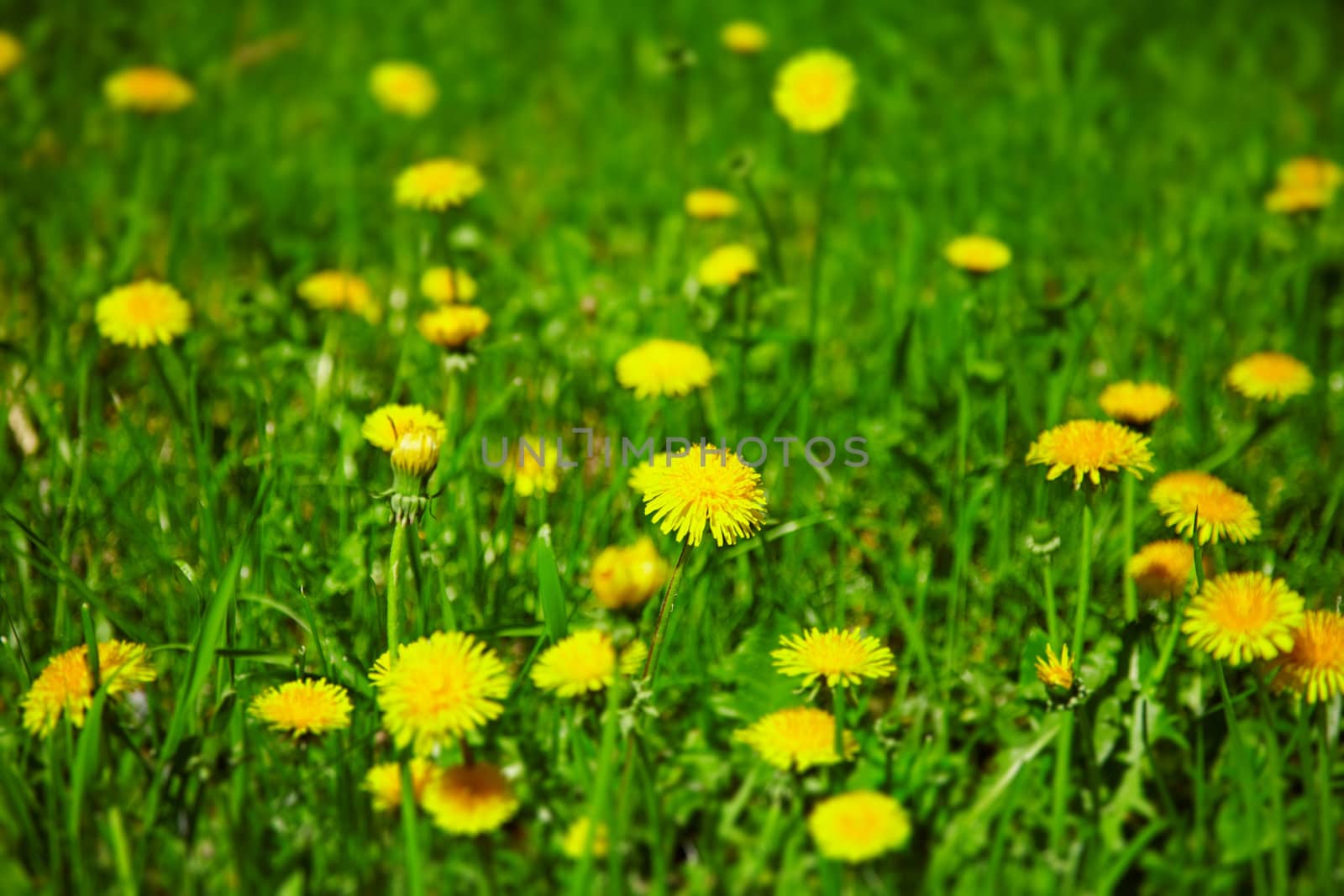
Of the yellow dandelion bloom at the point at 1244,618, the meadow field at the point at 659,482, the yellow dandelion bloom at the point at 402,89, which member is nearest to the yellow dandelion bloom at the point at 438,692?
the meadow field at the point at 659,482

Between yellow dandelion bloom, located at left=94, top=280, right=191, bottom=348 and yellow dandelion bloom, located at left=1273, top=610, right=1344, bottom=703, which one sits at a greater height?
yellow dandelion bloom, located at left=94, top=280, right=191, bottom=348

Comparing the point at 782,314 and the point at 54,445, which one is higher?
the point at 782,314

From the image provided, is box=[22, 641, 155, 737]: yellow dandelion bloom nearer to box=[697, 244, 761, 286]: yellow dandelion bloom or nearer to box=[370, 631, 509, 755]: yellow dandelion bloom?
box=[370, 631, 509, 755]: yellow dandelion bloom

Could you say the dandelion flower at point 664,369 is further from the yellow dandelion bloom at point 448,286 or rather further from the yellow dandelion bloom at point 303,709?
the yellow dandelion bloom at point 303,709

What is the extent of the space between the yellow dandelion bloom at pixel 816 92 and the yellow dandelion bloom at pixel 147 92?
1250mm

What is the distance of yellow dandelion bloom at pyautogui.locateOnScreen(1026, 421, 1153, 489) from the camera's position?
49.8 inches

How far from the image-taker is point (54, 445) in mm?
1633

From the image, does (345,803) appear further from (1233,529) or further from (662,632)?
(1233,529)

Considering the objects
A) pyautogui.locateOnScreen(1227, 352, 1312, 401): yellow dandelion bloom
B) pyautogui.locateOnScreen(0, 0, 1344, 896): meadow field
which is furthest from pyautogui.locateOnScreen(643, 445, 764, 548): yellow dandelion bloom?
pyautogui.locateOnScreen(1227, 352, 1312, 401): yellow dandelion bloom

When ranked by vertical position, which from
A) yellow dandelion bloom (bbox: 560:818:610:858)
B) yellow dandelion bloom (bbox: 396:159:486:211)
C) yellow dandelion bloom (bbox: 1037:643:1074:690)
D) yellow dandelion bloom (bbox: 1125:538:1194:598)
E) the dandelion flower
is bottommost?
yellow dandelion bloom (bbox: 560:818:610:858)

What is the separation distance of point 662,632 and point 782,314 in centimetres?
100

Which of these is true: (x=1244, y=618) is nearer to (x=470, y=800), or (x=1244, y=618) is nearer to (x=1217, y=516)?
(x=1217, y=516)

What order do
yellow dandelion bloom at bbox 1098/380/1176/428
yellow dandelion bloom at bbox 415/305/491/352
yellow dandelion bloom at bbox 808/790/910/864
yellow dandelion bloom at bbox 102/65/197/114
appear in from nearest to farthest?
yellow dandelion bloom at bbox 808/790/910/864, yellow dandelion bloom at bbox 1098/380/1176/428, yellow dandelion bloom at bbox 415/305/491/352, yellow dandelion bloom at bbox 102/65/197/114

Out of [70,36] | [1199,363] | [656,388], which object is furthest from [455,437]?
[70,36]
